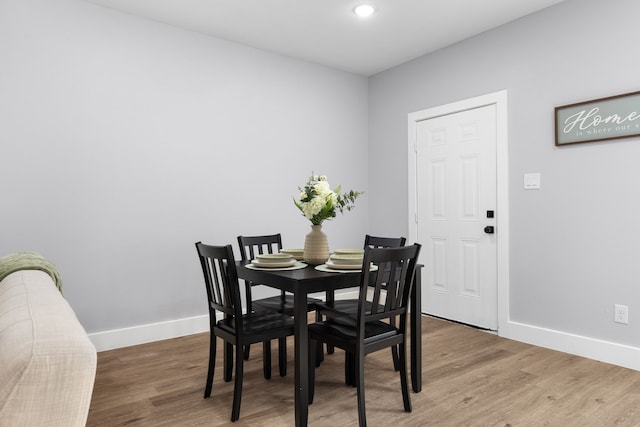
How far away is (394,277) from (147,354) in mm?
2105

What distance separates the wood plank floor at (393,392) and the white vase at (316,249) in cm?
77

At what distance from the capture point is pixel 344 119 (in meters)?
4.75

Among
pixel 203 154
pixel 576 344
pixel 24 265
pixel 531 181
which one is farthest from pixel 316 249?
pixel 576 344

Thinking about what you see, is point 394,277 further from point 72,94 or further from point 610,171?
point 72,94

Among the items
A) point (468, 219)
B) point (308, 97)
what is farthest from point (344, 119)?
point (468, 219)

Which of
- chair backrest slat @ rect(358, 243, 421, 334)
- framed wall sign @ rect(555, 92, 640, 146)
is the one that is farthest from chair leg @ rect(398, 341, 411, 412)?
framed wall sign @ rect(555, 92, 640, 146)

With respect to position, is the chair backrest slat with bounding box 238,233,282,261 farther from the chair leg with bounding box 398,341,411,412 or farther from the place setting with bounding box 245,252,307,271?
the chair leg with bounding box 398,341,411,412

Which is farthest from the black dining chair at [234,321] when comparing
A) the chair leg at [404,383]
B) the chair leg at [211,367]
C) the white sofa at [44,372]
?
the white sofa at [44,372]

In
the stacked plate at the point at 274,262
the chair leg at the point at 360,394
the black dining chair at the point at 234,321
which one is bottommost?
the chair leg at the point at 360,394

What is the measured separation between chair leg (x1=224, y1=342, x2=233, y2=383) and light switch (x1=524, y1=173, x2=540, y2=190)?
8.51 feet

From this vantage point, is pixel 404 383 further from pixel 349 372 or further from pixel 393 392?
pixel 349 372

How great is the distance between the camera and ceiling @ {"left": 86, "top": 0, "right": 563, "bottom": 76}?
320 centimetres

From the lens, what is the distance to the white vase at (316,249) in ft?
8.24

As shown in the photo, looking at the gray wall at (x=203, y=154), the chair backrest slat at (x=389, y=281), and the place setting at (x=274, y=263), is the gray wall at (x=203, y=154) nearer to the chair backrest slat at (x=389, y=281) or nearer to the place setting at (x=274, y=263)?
the place setting at (x=274, y=263)
